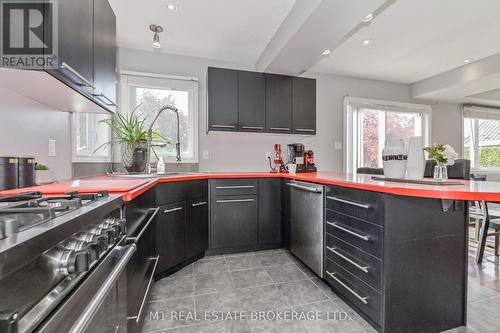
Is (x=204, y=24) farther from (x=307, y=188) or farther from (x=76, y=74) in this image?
(x=307, y=188)

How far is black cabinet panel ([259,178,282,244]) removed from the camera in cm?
264

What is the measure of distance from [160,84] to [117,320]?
267 cm

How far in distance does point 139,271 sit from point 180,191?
0.95m

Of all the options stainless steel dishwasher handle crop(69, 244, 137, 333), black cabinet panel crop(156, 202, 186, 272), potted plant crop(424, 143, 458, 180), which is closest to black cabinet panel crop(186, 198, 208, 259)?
black cabinet panel crop(156, 202, 186, 272)

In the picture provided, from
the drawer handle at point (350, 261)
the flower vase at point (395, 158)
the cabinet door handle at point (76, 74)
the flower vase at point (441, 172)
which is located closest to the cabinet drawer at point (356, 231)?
the drawer handle at point (350, 261)

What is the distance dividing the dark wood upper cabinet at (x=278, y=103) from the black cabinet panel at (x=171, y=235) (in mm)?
1518

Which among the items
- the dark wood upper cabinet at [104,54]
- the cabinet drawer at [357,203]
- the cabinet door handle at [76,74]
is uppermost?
the dark wood upper cabinet at [104,54]

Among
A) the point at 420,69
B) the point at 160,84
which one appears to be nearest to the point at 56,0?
the point at 160,84

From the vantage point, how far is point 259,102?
9.61 ft

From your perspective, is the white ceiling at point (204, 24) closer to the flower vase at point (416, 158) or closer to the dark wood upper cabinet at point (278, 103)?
the dark wood upper cabinet at point (278, 103)

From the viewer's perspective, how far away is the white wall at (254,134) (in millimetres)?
3006

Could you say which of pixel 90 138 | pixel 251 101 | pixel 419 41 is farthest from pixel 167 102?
pixel 419 41

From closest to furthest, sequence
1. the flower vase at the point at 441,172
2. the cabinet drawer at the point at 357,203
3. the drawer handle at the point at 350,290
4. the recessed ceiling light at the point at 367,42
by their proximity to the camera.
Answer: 1. the cabinet drawer at the point at 357,203
2. the drawer handle at the point at 350,290
3. the flower vase at the point at 441,172
4. the recessed ceiling light at the point at 367,42

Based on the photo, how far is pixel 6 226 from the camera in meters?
0.44
